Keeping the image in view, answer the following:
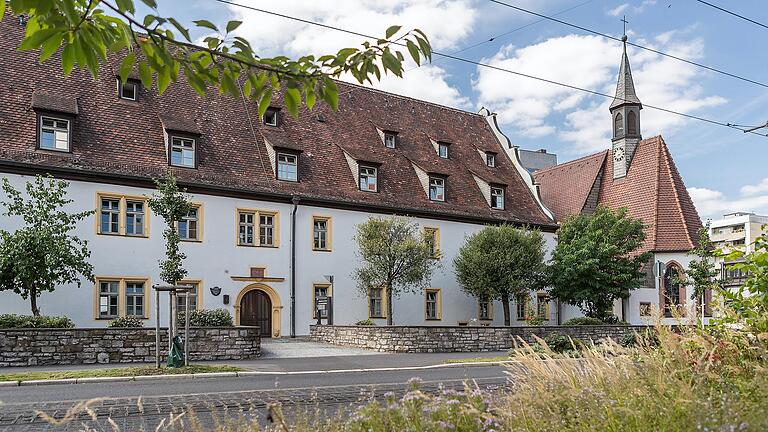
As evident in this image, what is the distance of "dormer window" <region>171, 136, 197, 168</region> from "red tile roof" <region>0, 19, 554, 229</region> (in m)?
0.31

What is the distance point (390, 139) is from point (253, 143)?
8.15 m

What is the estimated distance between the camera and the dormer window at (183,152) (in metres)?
27.2

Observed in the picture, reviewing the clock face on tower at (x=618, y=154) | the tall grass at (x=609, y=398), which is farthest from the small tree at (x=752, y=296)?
the clock face on tower at (x=618, y=154)

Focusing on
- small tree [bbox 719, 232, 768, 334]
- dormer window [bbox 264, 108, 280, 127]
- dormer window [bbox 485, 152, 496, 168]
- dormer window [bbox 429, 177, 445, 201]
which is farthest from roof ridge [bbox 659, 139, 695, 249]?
small tree [bbox 719, 232, 768, 334]

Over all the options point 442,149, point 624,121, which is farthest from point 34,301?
point 624,121

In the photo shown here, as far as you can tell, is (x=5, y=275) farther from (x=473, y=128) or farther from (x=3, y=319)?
(x=473, y=128)

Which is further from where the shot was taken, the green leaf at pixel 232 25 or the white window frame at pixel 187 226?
the white window frame at pixel 187 226

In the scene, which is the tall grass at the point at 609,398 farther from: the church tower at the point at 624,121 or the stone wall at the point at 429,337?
the church tower at the point at 624,121

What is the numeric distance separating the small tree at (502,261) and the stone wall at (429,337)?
5.16m

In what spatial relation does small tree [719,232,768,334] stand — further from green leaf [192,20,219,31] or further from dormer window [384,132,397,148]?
dormer window [384,132,397,148]

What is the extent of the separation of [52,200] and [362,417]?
18.9m

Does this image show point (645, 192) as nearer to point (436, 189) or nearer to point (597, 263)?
point (597, 263)

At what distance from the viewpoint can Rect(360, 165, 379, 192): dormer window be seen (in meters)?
32.3

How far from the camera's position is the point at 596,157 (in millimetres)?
48219
